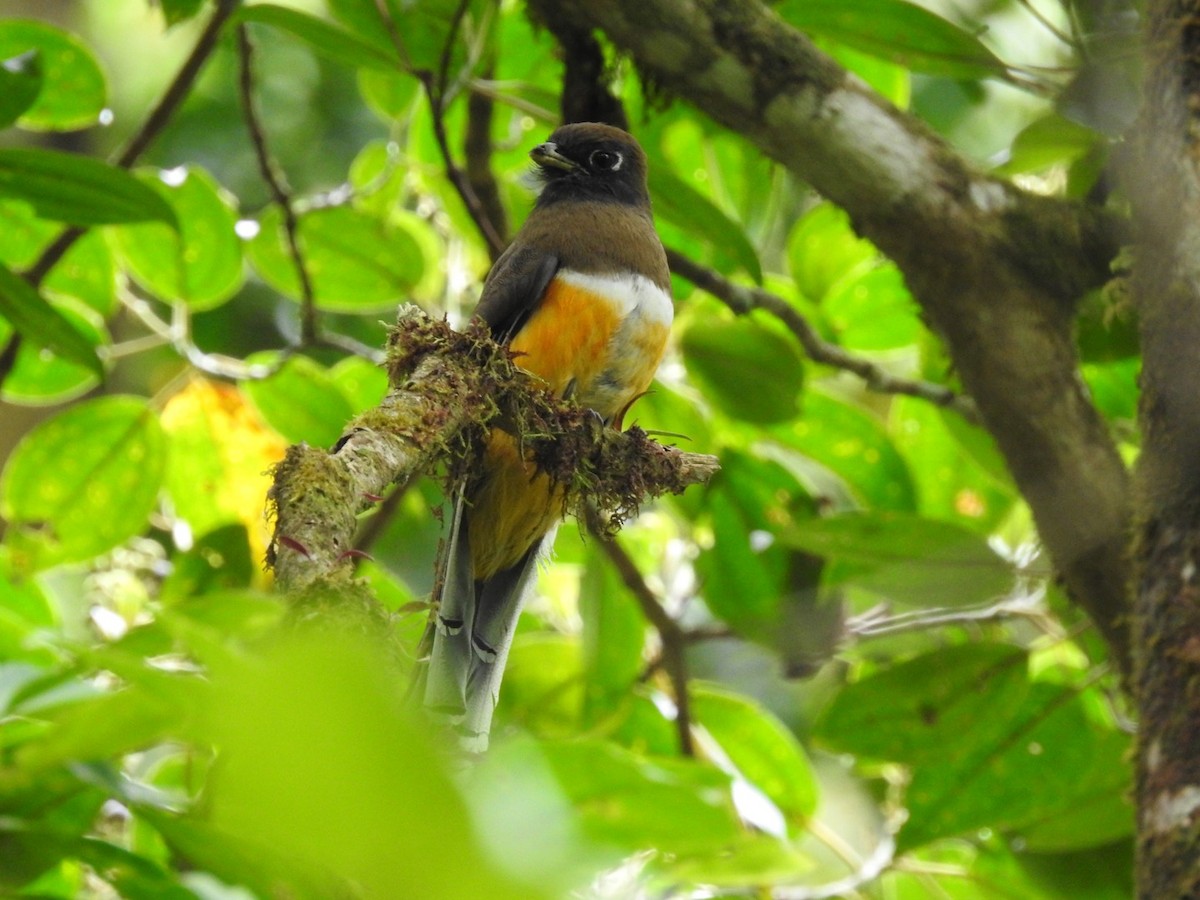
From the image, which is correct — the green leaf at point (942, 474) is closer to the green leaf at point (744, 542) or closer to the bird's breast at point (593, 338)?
the green leaf at point (744, 542)

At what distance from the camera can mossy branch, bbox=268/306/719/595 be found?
1.43 meters

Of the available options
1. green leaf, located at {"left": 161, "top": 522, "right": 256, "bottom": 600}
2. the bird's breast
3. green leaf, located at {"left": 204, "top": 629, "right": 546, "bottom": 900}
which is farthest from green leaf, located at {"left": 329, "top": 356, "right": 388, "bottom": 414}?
green leaf, located at {"left": 204, "top": 629, "right": 546, "bottom": 900}

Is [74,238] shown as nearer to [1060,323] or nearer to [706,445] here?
[706,445]

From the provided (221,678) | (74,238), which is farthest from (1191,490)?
(74,238)

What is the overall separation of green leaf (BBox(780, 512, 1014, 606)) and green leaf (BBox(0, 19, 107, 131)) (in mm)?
2309

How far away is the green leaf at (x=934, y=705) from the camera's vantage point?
3.47m

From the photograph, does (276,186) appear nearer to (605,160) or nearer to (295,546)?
(605,160)

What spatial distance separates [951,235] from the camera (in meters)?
3.11

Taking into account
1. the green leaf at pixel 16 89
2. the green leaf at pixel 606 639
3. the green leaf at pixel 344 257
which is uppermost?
the green leaf at pixel 344 257

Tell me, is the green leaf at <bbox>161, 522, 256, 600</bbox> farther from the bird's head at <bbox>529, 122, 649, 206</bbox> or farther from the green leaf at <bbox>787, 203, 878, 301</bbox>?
the green leaf at <bbox>787, 203, 878, 301</bbox>

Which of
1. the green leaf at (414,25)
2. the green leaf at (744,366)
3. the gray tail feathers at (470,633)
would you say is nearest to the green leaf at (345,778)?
the gray tail feathers at (470,633)

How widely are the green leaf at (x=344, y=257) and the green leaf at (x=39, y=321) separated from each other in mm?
1198

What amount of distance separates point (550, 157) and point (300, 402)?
1091 millimetres

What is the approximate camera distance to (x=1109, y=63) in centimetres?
319
